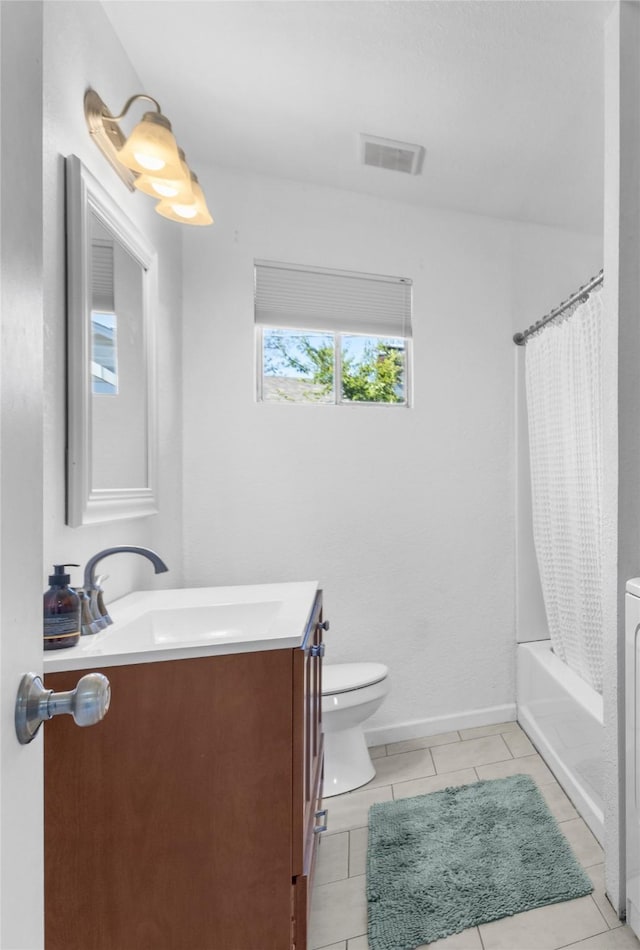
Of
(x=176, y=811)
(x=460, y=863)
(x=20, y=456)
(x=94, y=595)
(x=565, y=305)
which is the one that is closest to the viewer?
(x=20, y=456)

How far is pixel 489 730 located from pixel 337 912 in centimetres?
124

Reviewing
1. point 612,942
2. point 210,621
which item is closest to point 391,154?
point 210,621

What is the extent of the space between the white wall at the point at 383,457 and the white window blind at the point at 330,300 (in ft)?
0.17

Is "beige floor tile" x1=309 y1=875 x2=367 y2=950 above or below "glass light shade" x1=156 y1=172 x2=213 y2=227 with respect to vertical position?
below

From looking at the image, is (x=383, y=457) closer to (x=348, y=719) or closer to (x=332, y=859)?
(x=348, y=719)

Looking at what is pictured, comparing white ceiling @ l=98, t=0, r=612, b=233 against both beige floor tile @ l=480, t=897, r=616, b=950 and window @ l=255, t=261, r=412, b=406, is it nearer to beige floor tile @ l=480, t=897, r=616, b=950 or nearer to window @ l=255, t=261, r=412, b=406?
window @ l=255, t=261, r=412, b=406

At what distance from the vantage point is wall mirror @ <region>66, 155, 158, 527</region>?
1129mm

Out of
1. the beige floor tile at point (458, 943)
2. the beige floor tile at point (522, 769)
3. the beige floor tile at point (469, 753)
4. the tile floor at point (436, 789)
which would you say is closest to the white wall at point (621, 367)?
the tile floor at point (436, 789)

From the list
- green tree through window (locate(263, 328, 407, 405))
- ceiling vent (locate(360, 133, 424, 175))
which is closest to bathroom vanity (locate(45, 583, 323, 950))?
green tree through window (locate(263, 328, 407, 405))

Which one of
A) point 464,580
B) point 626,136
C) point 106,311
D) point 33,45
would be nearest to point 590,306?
point 626,136

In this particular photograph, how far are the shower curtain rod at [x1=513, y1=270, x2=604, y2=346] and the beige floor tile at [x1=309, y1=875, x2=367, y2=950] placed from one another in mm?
2072

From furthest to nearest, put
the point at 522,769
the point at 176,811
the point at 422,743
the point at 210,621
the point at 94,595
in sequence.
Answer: the point at 422,743
the point at 522,769
the point at 210,621
the point at 94,595
the point at 176,811

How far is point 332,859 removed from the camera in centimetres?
154

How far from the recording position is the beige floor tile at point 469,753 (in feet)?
6.66
